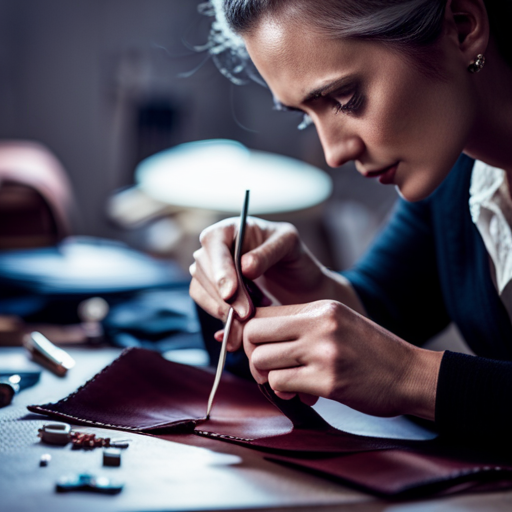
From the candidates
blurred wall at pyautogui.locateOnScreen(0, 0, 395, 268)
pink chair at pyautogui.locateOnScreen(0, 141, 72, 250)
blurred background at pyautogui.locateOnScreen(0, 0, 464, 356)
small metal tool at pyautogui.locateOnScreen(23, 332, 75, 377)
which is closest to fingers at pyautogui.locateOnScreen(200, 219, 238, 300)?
small metal tool at pyautogui.locateOnScreen(23, 332, 75, 377)

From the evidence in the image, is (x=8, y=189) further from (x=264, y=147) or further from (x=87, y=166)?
(x=264, y=147)

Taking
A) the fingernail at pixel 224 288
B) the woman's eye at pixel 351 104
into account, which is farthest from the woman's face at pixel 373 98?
the fingernail at pixel 224 288

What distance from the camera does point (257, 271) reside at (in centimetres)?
72

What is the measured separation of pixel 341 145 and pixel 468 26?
201 millimetres

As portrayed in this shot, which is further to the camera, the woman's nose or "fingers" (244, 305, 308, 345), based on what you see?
the woman's nose

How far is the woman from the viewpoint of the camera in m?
0.60

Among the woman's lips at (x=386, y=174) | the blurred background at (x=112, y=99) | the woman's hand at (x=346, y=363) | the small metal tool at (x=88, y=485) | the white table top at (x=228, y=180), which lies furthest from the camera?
the blurred background at (x=112, y=99)

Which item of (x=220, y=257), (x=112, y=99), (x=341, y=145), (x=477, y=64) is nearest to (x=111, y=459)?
(x=220, y=257)

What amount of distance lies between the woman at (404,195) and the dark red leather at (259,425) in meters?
0.04

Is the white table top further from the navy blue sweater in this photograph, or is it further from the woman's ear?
the woman's ear

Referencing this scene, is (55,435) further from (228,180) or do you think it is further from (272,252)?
(228,180)

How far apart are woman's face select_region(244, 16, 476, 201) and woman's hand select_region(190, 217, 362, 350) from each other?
0.42 ft

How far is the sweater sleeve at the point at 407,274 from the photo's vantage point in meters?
1.04

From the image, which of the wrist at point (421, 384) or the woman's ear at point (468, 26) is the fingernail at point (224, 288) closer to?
the wrist at point (421, 384)
